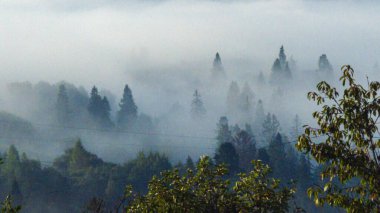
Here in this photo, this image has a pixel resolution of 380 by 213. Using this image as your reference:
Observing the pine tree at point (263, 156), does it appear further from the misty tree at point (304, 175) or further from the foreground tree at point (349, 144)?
the foreground tree at point (349, 144)

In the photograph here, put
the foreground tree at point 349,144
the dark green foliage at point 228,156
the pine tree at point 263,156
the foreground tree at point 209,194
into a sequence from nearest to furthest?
the foreground tree at point 349,144 < the foreground tree at point 209,194 < the dark green foliage at point 228,156 < the pine tree at point 263,156

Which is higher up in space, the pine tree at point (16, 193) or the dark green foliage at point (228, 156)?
the dark green foliage at point (228, 156)

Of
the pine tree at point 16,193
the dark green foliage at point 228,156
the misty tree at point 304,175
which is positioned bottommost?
the pine tree at point 16,193

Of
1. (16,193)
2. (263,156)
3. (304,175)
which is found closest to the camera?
(16,193)

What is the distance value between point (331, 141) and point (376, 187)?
1903 mm

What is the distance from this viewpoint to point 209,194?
32375mm

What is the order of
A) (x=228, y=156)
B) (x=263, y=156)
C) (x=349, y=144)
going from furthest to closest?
(x=263, y=156), (x=228, y=156), (x=349, y=144)

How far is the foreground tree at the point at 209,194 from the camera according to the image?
30.9 meters

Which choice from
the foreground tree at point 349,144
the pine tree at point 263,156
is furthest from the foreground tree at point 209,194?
the pine tree at point 263,156

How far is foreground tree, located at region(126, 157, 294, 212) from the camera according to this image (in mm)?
30922

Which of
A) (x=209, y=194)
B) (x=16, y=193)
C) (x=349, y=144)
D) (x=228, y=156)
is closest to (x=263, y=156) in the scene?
(x=228, y=156)

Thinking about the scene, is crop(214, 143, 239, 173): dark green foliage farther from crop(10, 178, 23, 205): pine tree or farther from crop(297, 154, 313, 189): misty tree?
crop(10, 178, 23, 205): pine tree

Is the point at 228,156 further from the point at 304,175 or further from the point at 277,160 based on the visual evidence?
the point at 304,175

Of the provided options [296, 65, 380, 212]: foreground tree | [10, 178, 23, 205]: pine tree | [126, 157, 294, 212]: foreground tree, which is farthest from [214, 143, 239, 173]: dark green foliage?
[296, 65, 380, 212]: foreground tree
